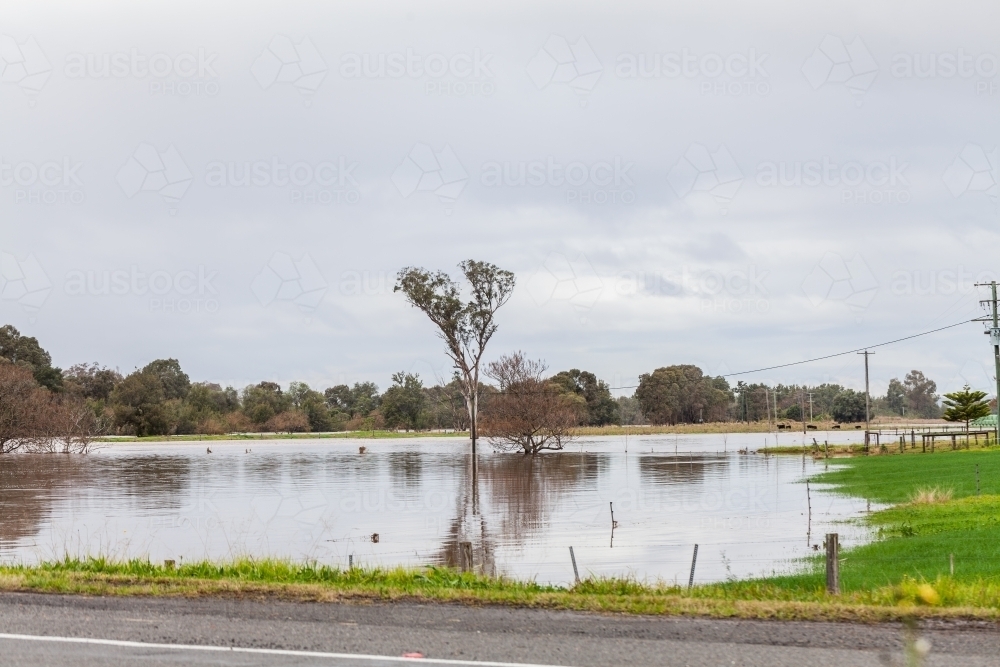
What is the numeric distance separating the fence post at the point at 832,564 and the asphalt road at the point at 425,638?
199 centimetres

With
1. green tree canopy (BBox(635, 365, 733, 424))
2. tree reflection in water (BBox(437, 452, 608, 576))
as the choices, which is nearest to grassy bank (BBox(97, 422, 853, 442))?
green tree canopy (BBox(635, 365, 733, 424))

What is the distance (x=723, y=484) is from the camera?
40.9 metres

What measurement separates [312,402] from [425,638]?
150m

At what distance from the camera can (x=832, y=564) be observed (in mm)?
12961

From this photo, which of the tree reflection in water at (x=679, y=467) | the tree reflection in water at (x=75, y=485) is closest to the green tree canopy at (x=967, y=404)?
the tree reflection in water at (x=679, y=467)

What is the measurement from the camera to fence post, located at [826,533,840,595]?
41.8 feet

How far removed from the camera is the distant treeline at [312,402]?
12725 centimetres

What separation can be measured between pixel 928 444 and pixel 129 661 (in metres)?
63.6

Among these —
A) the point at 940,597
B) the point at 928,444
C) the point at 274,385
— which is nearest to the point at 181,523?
the point at 940,597

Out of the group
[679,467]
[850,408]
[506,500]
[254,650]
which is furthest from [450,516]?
[850,408]

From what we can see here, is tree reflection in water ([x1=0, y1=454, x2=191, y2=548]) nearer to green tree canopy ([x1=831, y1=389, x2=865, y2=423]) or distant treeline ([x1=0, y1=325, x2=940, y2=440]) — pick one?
distant treeline ([x1=0, y1=325, x2=940, y2=440])

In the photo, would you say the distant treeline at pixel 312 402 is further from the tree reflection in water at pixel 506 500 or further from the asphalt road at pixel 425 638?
the asphalt road at pixel 425 638

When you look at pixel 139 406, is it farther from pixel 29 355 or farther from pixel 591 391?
pixel 591 391

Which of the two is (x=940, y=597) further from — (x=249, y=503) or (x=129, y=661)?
(x=249, y=503)
